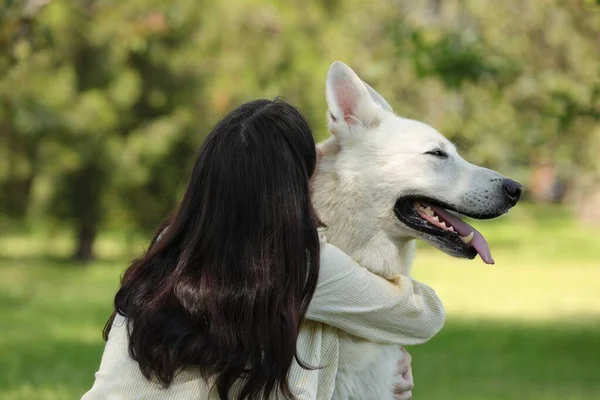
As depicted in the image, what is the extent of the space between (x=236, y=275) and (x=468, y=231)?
3.59 ft

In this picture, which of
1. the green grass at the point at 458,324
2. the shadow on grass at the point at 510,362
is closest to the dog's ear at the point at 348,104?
the green grass at the point at 458,324

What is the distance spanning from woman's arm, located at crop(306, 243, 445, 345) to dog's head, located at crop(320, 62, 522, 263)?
24 centimetres

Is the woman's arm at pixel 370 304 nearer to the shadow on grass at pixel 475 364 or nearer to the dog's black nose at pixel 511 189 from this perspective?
the dog's black nose at pixel 511 189

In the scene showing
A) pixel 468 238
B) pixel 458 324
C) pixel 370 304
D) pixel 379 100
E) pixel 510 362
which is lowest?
pixel 458 324

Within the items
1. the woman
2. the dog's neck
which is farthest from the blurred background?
the woman

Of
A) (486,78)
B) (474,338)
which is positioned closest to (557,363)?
(474,338)

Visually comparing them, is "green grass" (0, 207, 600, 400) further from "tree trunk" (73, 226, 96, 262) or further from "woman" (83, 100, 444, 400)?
"woman" (83, 100, 444, 400)

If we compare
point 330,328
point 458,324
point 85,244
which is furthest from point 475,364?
point 85,244

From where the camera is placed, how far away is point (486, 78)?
39.4 ft

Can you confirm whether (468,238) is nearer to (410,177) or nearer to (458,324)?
(410,177)

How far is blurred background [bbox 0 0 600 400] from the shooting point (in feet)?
37.1

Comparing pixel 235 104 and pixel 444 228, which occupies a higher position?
pixel 444 228

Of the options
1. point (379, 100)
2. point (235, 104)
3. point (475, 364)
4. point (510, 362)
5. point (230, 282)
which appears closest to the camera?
point (230, 282)

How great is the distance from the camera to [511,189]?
4453 mm
